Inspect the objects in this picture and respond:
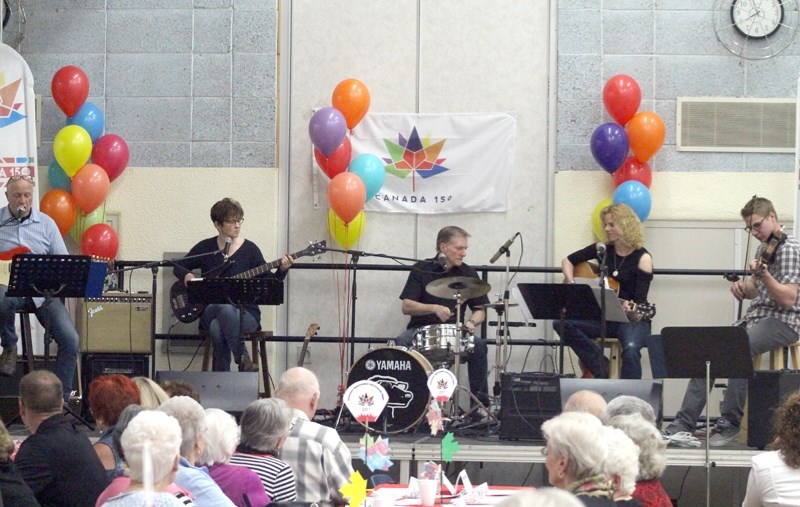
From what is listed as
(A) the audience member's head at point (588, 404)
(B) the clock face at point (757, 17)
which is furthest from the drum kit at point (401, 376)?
(B) the clock face at point (757, 17)

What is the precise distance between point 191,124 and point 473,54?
2.14 metres

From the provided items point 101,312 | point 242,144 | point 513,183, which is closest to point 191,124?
point 242,144

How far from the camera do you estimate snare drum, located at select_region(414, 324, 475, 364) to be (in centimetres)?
686

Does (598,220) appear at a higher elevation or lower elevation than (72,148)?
lower

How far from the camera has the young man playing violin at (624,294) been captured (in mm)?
6906

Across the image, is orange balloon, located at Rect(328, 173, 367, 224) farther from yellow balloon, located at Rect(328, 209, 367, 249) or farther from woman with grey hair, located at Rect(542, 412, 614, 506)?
woman with grey hair, located at Rect(542, 412, 614, 506)

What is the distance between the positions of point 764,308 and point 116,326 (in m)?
4.03

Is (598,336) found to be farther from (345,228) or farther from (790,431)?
(790,431)

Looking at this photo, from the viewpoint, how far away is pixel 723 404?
264 inches

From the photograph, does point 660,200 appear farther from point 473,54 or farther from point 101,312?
point 101,312

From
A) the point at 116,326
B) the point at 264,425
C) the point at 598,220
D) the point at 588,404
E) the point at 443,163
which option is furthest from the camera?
the point at 443,163

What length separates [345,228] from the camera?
309 inches

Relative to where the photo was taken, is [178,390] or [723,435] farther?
[723,435]

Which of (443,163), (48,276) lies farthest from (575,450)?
(443,163)
